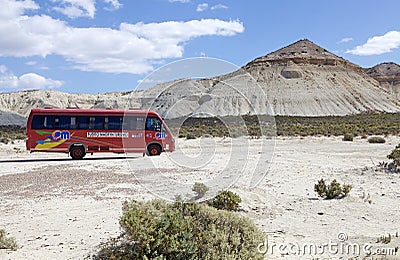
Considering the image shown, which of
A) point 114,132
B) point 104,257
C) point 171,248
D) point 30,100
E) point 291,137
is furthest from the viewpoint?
point 30,100

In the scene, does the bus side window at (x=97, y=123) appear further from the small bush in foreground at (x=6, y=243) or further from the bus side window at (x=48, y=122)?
the small bush in foreground at (x=6, y=243)

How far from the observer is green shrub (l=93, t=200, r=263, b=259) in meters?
5.84

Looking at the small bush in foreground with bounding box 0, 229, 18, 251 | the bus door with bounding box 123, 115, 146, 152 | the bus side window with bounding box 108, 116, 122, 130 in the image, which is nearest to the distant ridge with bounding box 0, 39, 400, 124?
the bus door with bounding box 123, 115, 146, 152

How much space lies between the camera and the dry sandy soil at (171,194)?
7875 mm

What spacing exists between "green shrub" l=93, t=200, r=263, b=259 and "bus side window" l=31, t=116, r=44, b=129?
56.5ft

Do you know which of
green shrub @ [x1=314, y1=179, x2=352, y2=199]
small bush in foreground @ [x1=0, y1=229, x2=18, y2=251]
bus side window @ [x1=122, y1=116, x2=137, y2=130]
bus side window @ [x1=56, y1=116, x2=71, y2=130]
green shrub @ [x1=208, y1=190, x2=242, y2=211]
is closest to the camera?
small bush in foreground @ [x1=0, y1=229, x2=18, y2=251]

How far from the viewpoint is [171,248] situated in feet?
18.9

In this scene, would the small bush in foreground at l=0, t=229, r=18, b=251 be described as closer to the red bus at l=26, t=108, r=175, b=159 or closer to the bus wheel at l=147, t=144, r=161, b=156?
the red bus at l=26, t=108, r=175, b=159

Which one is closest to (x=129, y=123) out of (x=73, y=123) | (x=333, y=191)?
(x=73, y=123)

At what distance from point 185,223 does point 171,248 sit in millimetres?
494

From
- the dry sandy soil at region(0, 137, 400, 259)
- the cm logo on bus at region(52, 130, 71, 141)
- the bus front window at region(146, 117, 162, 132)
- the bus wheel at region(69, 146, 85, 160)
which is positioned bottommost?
the dry sandy soil at region(0, 137, 400, 259)

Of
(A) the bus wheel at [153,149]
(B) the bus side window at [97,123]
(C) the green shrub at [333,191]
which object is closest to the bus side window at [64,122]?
(B) the bus side window at [97,123]

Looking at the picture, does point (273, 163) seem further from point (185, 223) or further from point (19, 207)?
point (185, 223)

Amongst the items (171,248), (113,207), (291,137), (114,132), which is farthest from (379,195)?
(291,137)
